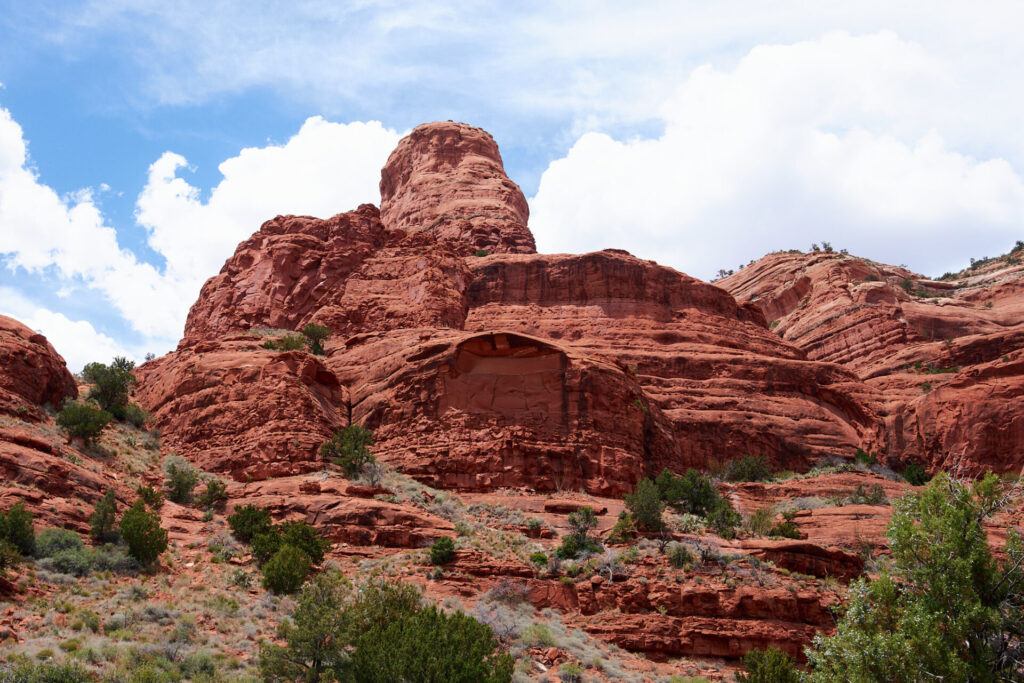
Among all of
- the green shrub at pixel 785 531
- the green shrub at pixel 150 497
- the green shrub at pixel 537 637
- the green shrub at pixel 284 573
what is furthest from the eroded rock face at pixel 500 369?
the green shrub at pixel 537 637

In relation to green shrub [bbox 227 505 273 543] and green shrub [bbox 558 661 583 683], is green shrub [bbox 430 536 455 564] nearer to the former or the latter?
green shrub [bbox 227 505 273 543]

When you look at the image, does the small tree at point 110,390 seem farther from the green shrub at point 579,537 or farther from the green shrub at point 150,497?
the green shrub at point 579,537

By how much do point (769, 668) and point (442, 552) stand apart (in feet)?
33.8

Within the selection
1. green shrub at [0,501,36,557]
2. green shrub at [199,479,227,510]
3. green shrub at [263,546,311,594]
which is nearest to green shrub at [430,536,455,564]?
green shrub at [263,546,311,594]

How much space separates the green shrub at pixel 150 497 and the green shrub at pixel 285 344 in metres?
15.1

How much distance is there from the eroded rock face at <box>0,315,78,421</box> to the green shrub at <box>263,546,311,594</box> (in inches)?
528

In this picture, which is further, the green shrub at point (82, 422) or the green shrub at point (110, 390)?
the green shrub at point (110, 390)

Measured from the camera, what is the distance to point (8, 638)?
61.6ft

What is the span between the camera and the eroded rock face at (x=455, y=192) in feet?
260

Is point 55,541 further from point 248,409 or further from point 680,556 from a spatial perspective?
point 680,556

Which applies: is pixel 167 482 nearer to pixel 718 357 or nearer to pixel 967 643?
pixel 967 643

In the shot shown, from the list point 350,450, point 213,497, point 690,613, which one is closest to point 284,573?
point 213,497

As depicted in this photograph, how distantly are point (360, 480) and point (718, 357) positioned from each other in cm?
2595

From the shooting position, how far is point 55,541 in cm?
2411
